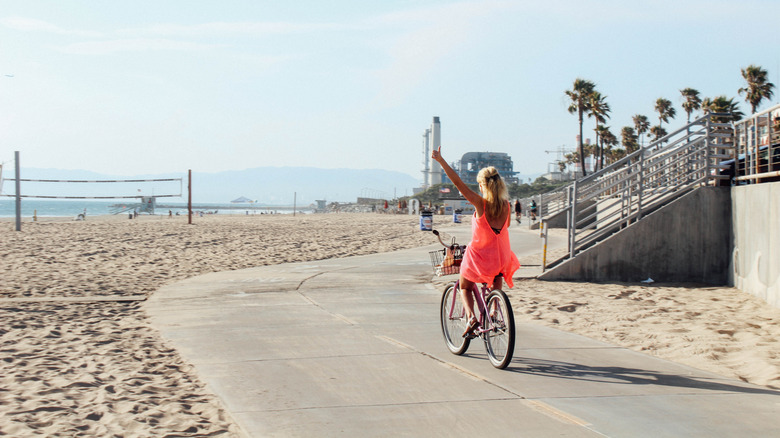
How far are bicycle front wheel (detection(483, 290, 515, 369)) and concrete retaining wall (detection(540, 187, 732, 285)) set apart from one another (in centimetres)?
671

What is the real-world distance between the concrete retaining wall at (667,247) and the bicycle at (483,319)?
5.88 meters

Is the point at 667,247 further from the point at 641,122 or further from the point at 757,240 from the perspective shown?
the point at 641,122

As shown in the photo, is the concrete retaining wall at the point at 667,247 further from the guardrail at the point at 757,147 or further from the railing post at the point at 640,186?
the guardrail at the point at 757,147

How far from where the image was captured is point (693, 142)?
12656 millimetres

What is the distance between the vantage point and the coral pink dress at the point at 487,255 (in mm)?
5883

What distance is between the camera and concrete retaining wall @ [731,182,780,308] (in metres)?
9.66

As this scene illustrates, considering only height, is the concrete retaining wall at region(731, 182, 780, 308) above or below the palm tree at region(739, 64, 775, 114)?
below

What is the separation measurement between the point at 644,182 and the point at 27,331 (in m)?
11.2

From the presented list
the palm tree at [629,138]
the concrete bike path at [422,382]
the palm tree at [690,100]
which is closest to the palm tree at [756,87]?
the palm tree at [690,100]

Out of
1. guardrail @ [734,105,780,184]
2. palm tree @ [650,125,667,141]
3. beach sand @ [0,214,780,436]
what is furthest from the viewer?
palm tree @ [650,125,667,141]

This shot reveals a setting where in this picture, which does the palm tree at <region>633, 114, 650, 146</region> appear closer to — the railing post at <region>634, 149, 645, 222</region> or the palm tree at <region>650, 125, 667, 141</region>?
the palm tree at <region>650, 125, 667, 141</region>

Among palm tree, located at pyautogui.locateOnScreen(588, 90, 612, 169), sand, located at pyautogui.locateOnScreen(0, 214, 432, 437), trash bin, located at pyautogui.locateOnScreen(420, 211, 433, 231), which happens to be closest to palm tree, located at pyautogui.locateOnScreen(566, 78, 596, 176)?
palm tree, located at pyautogui.locateOnScreen(588, 90, 612, 169)

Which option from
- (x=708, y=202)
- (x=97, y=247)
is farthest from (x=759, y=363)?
(x=97, y=247)

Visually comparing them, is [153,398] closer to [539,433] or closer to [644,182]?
[539,433]
